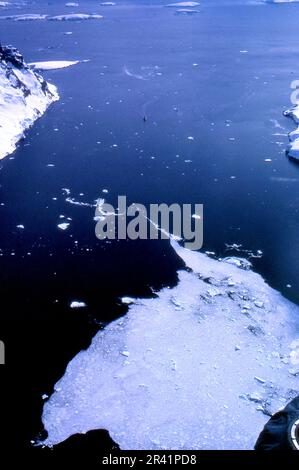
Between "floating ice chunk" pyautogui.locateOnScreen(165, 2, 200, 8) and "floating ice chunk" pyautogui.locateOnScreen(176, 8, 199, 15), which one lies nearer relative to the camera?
"floating ice chunk" pyautogui.locateOnScreen(176, 8, 199, 15)

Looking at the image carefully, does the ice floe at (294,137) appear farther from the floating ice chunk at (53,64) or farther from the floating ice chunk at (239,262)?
the floating ice chunk at (53,64)

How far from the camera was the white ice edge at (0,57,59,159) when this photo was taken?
2443cm

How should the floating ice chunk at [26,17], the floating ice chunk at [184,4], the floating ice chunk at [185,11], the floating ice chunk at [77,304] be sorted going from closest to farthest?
the floating ice chunk at [77,304] → the floating ice chunk at [26,17] → the floating ice chunk at [185,11] → the floating ice chunk at [184,4]

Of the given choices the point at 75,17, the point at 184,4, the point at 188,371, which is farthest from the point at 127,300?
the point at 184,4

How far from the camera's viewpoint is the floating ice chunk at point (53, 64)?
1551 inches

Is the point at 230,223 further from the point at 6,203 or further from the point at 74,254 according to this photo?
the point at 6,203

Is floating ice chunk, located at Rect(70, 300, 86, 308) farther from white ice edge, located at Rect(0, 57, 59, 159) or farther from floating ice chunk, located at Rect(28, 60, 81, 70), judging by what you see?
floating ice chunk, located at Rect(28, 60, 81, 70)

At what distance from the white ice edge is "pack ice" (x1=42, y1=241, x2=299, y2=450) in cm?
1457

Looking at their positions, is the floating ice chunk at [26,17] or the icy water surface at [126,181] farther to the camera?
the floating ice chunk at [26,17]

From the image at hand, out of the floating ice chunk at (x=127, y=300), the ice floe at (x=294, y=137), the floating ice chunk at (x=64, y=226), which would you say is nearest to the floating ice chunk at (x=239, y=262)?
the floating ice chunk at (x=127, y=300)

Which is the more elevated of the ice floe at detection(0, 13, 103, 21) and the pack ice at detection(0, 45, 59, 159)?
the ice floe at detection(0, 13, 103, 21)

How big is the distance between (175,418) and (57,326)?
14.3ft

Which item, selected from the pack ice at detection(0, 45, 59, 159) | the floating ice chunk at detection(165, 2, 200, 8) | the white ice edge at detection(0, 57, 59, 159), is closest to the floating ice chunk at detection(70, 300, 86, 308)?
the white ice edge at detection(0, 57, 59, 159)

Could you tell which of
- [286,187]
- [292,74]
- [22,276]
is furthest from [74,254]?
[292,74]
